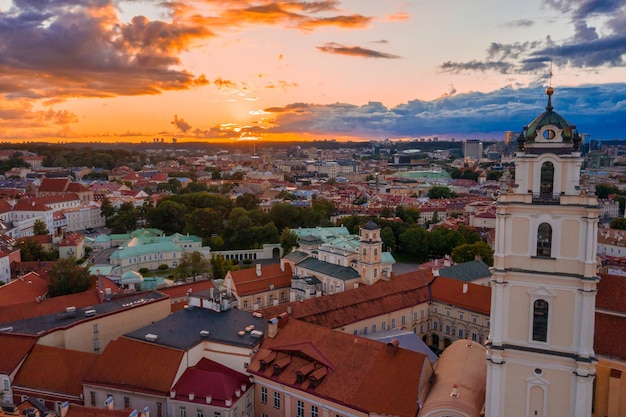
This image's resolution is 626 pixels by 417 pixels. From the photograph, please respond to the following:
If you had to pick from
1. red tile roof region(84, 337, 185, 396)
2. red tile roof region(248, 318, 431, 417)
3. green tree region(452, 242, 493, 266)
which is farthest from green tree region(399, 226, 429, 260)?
red tile roof region(84, 337, 185, 396)

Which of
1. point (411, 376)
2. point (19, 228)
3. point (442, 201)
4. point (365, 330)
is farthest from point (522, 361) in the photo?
point (442, 201)

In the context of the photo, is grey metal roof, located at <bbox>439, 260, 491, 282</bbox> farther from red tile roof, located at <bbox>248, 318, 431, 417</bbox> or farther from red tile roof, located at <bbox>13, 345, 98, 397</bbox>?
red tile roof, located at <bbox>13, 345, 98, 397</bbox>

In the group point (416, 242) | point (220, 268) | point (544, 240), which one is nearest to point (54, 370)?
point (544, 240)

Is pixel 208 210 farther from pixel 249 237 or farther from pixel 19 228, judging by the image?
pixel 19 228

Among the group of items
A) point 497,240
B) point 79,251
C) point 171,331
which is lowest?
point 79,251

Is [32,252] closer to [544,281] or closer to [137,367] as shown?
[137,367]

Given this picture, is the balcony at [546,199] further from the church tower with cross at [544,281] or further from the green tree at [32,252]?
the green tree at [32,252]
